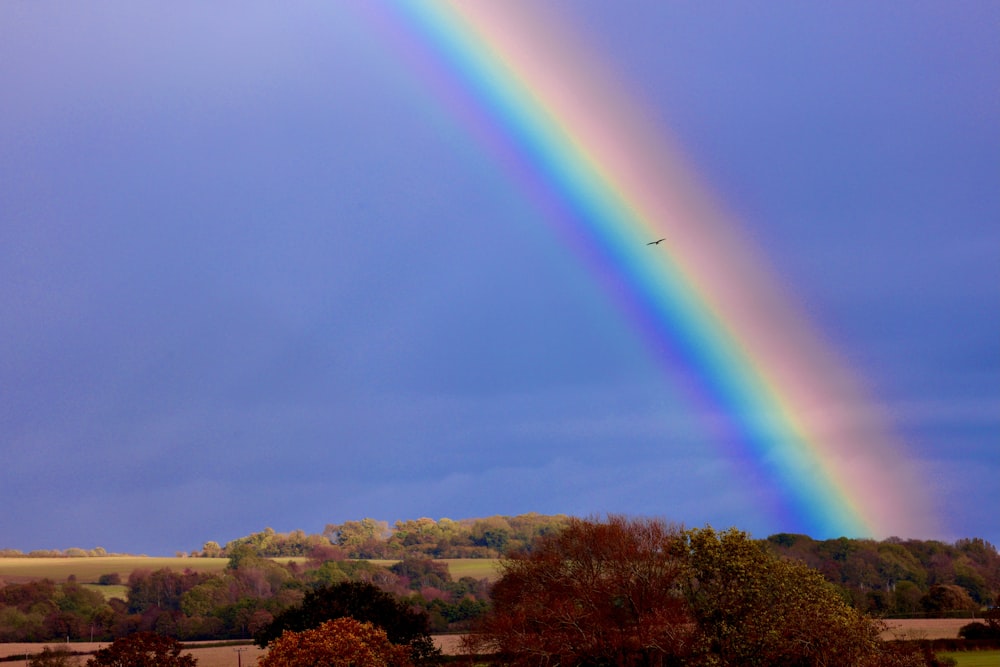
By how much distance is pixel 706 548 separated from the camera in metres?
58.4

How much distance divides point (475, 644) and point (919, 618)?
77.9 m

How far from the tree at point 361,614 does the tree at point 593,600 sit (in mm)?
8210

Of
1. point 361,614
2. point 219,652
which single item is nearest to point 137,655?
point 361,614

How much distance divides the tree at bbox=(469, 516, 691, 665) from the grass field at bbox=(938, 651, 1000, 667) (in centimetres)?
2242

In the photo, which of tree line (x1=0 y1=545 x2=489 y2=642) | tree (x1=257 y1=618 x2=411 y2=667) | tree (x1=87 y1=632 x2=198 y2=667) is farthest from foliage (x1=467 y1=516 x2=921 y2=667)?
tree line (x1=0 y1=545 x2=489 y2=642)

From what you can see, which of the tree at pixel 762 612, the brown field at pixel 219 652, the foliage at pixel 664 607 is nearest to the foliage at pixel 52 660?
the brown field at pixel 219 652

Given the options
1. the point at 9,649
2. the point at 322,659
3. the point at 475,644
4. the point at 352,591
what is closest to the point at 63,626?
the point at 9,649

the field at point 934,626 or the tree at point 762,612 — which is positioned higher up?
the tree at point 762,612

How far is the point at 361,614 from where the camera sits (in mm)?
77188

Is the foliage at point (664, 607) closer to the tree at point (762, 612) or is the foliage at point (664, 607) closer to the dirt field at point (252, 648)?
the tree at point (762, 612)

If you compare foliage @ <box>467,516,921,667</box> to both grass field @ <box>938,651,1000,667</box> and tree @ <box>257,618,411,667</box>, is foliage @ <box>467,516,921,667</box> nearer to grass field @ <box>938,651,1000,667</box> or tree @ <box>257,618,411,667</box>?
tree @ <box>257,618,411,667</box>

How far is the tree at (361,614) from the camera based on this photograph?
254ft

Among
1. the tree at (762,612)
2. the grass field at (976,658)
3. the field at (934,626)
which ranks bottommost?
the grass field at (976,658)

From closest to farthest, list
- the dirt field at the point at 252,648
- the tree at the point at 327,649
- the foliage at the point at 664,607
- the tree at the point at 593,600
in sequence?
the foliage at the point at 664,607 → the tree at the point at 327,649 → the tree at the point at 593,600 → the dirt field at the point at 252,648
